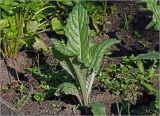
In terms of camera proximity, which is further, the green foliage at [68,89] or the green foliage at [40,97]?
the green foliage at [40,97]

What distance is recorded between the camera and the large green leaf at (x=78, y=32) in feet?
8.15

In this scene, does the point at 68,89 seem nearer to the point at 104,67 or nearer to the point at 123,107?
the point at 123,107

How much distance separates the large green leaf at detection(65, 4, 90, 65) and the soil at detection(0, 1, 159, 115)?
308mm

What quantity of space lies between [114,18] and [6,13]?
861mm

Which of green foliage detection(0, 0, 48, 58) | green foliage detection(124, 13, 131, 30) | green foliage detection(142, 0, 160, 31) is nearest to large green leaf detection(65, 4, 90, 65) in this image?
green foliage detection(142, 0, 160, 31)

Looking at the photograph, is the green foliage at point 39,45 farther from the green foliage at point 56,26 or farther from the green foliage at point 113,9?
the green foliage at point 113,9

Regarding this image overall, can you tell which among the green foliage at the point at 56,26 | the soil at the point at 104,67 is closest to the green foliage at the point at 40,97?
the soil at the point at 104,67

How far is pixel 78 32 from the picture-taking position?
2506 millimetres

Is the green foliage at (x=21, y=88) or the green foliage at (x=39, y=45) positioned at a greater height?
the green foliage at (x=39, y=45)

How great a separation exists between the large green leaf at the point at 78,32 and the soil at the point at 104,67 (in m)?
0.31

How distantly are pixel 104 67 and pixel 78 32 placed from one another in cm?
51

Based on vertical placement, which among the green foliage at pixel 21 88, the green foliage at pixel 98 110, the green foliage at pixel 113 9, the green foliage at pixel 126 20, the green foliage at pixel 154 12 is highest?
the green foliage at pixel 154 12

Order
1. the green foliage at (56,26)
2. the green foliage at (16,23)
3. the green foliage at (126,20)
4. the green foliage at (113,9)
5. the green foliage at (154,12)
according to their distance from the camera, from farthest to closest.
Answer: the green foliage at (113,9)
the green foliage at (126,20)
the green foliage at (56,26)
the green foliage at (16,23)
the green foliage at (154,12)

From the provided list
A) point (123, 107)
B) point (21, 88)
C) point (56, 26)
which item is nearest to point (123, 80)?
point (123, 107)
